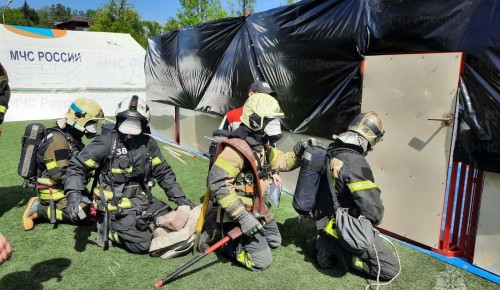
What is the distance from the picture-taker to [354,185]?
2.90 meters

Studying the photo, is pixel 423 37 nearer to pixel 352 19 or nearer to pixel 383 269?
pixel 352 19

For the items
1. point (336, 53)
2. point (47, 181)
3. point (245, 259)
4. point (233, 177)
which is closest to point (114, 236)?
point (47, 181)

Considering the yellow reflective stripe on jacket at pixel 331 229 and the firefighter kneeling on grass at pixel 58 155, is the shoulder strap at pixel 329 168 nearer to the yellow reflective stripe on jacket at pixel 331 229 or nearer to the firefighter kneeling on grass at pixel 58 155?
the yellow reflective stripe on jacket at pixel 331 229

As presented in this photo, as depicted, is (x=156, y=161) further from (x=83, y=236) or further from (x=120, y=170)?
(x=83, y=236)

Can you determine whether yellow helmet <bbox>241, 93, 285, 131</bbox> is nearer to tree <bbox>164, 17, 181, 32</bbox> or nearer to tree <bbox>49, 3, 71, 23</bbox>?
tree <bbox>164, 17, 181, 32</bbox>

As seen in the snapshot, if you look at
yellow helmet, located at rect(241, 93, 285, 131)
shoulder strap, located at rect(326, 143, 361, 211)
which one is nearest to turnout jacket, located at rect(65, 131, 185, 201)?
yellow helmet, located at rect(241, 93, 285, 131)

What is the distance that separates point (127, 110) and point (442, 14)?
3016 mm

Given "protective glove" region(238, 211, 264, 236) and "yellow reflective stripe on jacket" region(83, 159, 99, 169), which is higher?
"yellow reflective stripe on jacket" region(83, 159, 99, 169)

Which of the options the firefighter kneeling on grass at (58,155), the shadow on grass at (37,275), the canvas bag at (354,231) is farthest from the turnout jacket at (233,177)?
the firefighter kneeling on grass at (58,155)

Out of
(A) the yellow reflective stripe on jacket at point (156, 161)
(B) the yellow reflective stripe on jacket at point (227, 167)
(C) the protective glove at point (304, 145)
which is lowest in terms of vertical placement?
(A) the yellow reflective stripe on jacket at point (156, 161)

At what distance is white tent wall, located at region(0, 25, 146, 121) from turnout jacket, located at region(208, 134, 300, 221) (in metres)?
11.1

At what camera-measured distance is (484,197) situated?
3.28 m

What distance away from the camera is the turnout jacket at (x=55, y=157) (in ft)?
12.4

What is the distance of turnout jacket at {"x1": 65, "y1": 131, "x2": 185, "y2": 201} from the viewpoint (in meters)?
3.41
